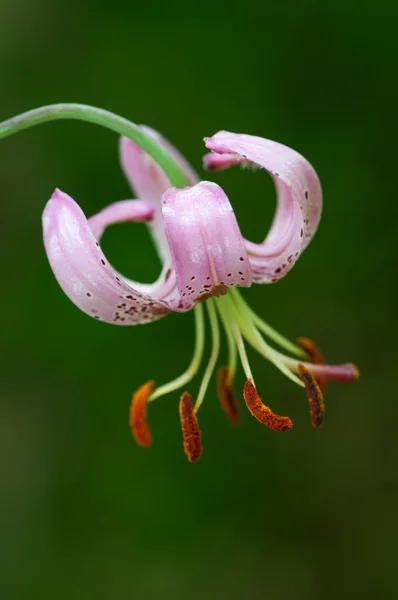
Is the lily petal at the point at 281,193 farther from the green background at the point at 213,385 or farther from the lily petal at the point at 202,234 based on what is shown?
the green background at the point at 213,385

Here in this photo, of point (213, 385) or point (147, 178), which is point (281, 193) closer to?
point (147, 178)

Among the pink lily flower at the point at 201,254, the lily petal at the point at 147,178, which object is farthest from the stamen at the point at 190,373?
the lily petal at the point at 147,178

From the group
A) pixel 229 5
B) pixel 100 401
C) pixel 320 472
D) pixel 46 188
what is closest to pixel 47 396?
pixel 100 401

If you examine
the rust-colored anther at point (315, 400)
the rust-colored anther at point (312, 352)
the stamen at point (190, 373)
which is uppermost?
the stamen at point (190, 373)

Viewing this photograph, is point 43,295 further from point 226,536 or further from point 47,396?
point 226,536

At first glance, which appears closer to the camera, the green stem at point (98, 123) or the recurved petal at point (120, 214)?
the green stem at point (98, 123)


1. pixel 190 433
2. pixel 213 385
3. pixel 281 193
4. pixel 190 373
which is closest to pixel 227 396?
pixel 190 373

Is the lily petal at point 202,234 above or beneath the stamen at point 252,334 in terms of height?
above

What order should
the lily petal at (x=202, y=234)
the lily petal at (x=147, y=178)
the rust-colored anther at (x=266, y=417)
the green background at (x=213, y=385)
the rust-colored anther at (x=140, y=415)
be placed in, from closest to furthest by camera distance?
the lily petal at (x=202, y=234) → the rust-colored anther at (x=266, y=417) → the rust-colored anther at (x=140, y=415) → the lily petal at (x=147, y=178) → the green background at (x=213, y=385)
